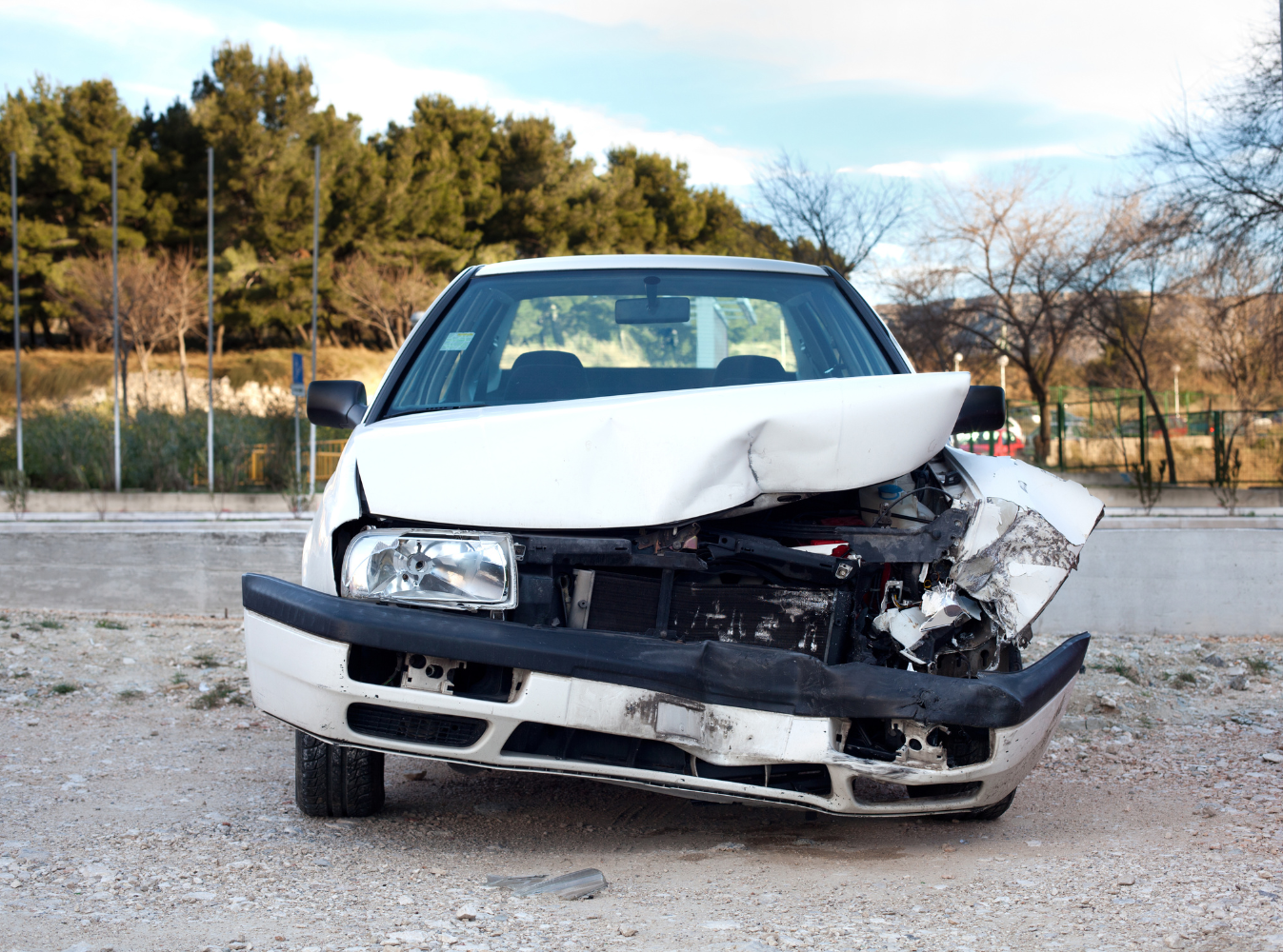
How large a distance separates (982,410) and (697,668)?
57.3 inches

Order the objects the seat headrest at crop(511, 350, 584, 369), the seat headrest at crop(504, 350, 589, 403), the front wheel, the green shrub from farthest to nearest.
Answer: the green shrub
the seat headrest at crop(511, 350, 584, 369)
the seat headrest at crop(504, 350, 589, 403)
the front wheel

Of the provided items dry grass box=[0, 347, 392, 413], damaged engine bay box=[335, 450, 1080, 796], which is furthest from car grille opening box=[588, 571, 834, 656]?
dry grass box=[0, 347, 392, 413]

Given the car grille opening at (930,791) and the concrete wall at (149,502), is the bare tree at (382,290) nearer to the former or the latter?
the concrete wall at (149,502)

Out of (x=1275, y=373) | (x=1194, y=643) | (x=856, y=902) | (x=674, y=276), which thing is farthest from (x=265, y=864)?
(x=1275, y=373)

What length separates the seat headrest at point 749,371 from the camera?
3.59 meters

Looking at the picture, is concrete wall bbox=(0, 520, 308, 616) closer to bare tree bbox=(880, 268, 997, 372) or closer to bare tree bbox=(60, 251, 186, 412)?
bare tree bbox=(880, 268, 997, 372)

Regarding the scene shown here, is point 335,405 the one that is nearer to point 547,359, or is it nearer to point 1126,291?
point 547,359

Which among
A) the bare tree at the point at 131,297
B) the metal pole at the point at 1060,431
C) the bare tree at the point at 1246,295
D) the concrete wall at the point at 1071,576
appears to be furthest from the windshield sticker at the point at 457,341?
the bare tree at the point at 131,297

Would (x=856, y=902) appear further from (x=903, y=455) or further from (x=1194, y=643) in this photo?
(x=1194, y=643)

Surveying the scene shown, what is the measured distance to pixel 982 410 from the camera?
3326 mm

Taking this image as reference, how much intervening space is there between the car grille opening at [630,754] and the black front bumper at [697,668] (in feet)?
0.65

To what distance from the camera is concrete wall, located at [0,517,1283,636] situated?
673cm

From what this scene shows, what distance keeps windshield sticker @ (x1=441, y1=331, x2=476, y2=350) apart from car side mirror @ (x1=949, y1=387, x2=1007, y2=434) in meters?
1.74

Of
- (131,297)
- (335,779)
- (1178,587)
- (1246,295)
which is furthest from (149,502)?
(131,297)
